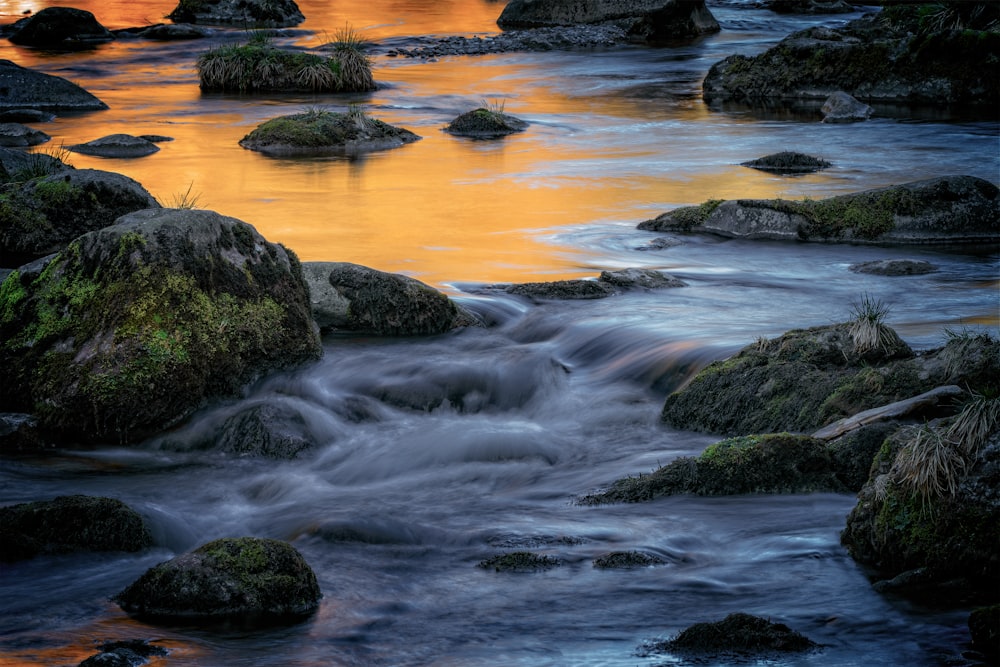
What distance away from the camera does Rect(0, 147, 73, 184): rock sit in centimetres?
1574

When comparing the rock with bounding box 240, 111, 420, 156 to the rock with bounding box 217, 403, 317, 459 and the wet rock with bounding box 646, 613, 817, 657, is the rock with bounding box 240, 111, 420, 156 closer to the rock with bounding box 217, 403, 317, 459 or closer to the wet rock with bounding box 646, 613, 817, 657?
the rock with bounding box 217, 403, 317, 459

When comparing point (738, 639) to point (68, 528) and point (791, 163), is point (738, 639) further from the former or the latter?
point (791, 163)

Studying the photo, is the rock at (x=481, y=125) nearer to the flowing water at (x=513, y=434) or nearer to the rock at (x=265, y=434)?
the flowing water at (x=513, y=434)

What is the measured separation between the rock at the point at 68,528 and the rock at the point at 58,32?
3475 cm

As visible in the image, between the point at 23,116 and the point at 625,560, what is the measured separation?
2097cm

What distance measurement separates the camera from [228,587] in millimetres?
5984

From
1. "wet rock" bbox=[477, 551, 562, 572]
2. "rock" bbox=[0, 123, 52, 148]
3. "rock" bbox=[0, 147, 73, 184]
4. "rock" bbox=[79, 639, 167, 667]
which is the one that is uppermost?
"rock" bbox=[0, 123, 52, 148]

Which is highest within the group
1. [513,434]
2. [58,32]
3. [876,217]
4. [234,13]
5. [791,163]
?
[234,13]

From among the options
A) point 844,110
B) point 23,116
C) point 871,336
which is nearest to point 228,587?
point 871,336

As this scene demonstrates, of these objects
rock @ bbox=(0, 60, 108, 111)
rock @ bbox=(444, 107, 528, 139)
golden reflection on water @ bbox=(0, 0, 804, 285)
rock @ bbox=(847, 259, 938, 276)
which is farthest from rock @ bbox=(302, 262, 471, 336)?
rock @ bbox=(0, 60, 108, 111)

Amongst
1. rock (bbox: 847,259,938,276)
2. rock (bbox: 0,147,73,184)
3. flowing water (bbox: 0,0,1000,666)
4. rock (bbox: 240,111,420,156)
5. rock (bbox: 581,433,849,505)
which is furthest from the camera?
rock (bbox: 240,111,420,156)

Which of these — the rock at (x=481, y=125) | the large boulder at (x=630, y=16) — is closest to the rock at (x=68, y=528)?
the rock at (x=481, y=125)

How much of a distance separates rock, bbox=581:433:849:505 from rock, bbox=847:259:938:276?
6150 mm

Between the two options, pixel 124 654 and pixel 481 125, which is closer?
pixel 124 654
